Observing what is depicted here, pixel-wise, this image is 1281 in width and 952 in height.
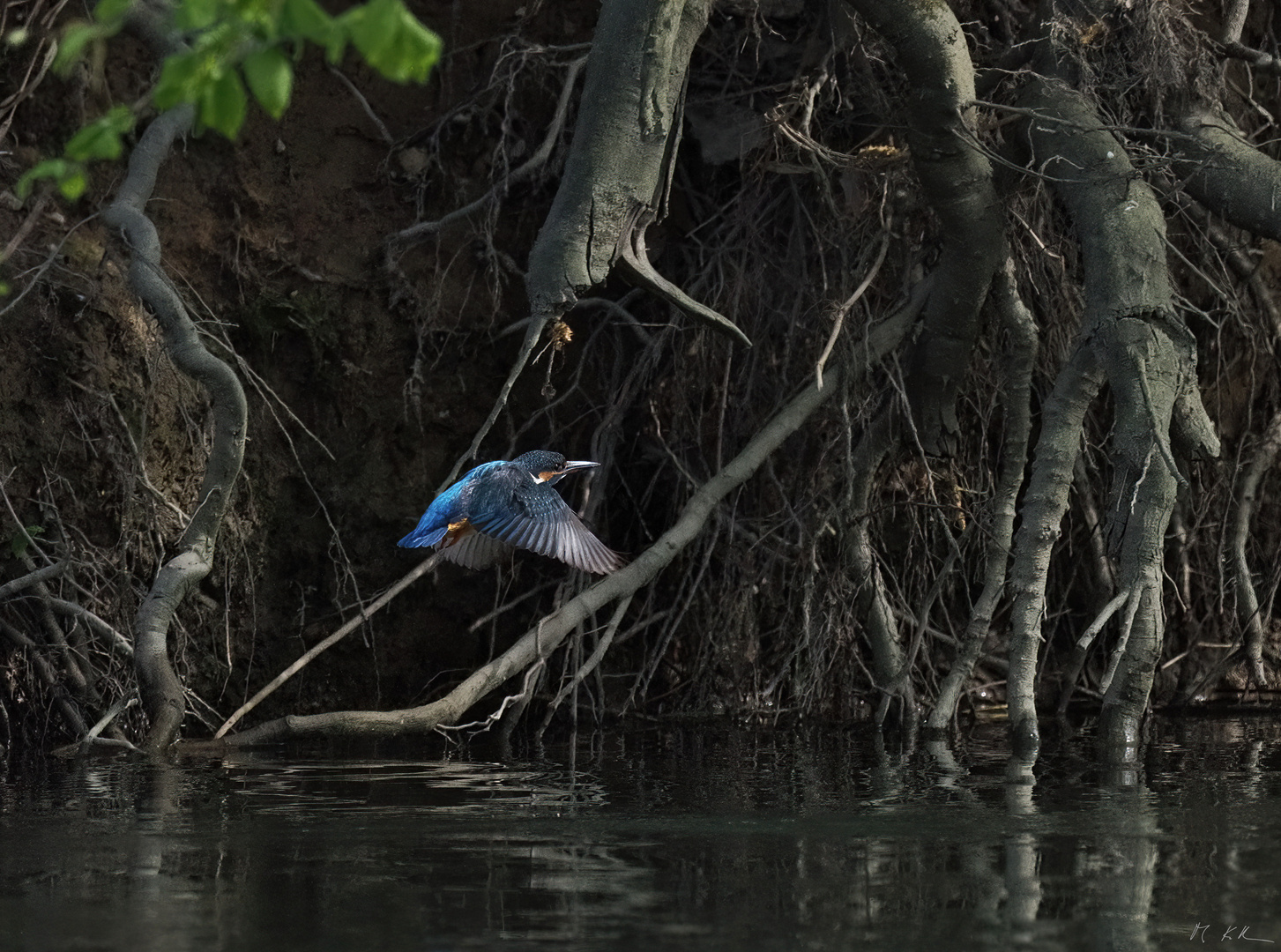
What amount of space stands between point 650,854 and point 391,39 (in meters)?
1.95

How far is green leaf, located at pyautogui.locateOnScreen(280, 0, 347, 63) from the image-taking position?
1.41 meters

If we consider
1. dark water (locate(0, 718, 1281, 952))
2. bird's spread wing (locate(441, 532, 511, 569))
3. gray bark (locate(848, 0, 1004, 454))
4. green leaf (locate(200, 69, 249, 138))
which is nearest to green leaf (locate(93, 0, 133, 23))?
green leaf (locate(200, 69, 249, 138))

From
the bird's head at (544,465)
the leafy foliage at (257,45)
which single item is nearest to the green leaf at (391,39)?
the leafy foliage at (257,45)

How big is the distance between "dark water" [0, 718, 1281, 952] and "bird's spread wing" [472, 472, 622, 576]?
23.8 inches

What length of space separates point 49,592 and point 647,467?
7.58 feet

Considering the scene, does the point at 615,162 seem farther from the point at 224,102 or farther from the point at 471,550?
the point at 224,102

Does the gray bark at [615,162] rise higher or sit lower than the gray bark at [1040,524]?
higher

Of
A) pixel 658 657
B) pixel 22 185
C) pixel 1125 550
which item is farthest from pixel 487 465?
pixel 22 185

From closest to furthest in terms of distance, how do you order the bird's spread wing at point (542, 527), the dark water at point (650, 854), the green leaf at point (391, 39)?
the green leaf at point (391, 39) → the dark water at point (650, 854) → the bird's spread wing at point (542, 527)

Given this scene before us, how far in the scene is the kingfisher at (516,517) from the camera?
4438mm

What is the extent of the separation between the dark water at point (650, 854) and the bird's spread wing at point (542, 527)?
60 cm

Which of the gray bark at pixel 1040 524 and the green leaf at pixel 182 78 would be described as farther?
the gray bark at pixel 1040 524

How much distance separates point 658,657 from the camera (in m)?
5.59

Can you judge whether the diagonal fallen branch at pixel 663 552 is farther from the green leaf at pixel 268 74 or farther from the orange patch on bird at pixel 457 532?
the green leaf at pixel 268 74
